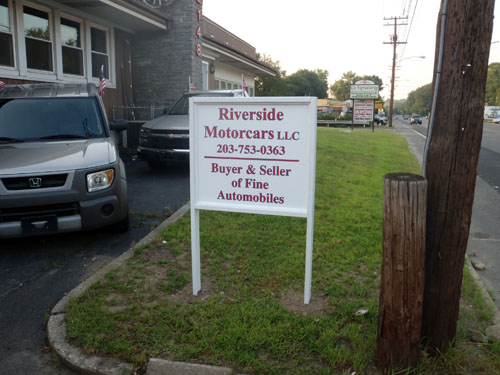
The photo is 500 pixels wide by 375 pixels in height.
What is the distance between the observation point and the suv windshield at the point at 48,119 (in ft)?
18.9

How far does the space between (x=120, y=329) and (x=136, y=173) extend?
7.21m

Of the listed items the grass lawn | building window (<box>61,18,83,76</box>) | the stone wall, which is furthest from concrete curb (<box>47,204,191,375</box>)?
the stone wall

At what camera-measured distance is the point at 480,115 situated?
271 centimetres

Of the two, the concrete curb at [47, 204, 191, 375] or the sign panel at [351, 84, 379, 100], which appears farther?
the sign panel at [351, 84, 379, 100]

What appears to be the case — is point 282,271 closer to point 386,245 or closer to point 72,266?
point 386,245

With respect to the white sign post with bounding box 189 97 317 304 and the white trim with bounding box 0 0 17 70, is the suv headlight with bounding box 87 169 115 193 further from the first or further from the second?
the white trim with bounding box 0 0 17 70

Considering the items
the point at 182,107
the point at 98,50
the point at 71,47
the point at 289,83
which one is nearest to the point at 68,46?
the point at 71,47

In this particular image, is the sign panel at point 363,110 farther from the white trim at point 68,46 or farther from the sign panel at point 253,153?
the sign panel at point 253,153

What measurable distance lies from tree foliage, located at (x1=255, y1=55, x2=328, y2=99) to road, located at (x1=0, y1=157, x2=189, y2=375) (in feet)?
127

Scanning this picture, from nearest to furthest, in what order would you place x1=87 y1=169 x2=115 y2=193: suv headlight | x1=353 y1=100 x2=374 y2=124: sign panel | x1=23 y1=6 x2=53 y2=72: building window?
1. x1=87 y1=169 x2=115 y2=193: suv headlight
2. x1=23 y1=6 x2=53 y2=72: building window
3. x1=353 y1=100 x2=374 y2=124: sign panel

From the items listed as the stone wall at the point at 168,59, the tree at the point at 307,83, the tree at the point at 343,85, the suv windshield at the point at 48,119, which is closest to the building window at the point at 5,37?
the suv windshield at the point at 48,119

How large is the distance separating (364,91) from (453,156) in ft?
113

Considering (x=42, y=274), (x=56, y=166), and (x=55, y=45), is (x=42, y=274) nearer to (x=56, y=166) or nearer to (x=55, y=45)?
(x=56, y=166)

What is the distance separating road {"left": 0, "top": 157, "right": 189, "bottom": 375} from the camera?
124 inches
